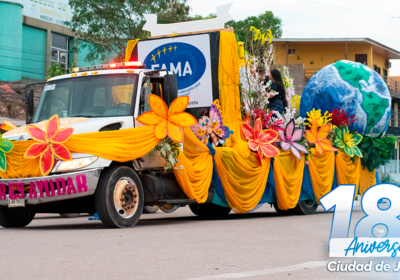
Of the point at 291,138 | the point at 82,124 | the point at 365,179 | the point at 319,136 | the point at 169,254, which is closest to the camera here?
the point at 169,254

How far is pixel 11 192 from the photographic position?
→ 30.2 feet

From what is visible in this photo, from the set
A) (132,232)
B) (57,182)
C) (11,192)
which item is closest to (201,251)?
(132,232)

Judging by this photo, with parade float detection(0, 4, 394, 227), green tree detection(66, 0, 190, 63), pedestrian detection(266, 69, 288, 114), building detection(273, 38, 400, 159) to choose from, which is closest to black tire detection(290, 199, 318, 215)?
parade float detection(0, 4, 394, 227)

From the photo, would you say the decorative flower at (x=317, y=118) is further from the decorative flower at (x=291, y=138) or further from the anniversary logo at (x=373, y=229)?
the anniversary logo at (x=373, y=229)

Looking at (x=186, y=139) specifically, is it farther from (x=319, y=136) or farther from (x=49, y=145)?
(x=319, y=136)

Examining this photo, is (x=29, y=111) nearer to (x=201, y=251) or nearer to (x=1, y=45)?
(x=201, y=251)

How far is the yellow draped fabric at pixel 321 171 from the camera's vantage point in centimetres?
1365

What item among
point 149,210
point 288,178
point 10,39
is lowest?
point 149,210

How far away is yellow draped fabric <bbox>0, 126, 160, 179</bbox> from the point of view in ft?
29.2

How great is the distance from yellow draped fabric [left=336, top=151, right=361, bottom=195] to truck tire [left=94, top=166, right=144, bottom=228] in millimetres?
6473

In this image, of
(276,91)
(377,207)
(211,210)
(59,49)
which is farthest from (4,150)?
(59,49)

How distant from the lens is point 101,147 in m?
9.00

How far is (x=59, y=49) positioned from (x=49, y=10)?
2640 mm

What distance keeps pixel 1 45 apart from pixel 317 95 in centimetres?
2352
